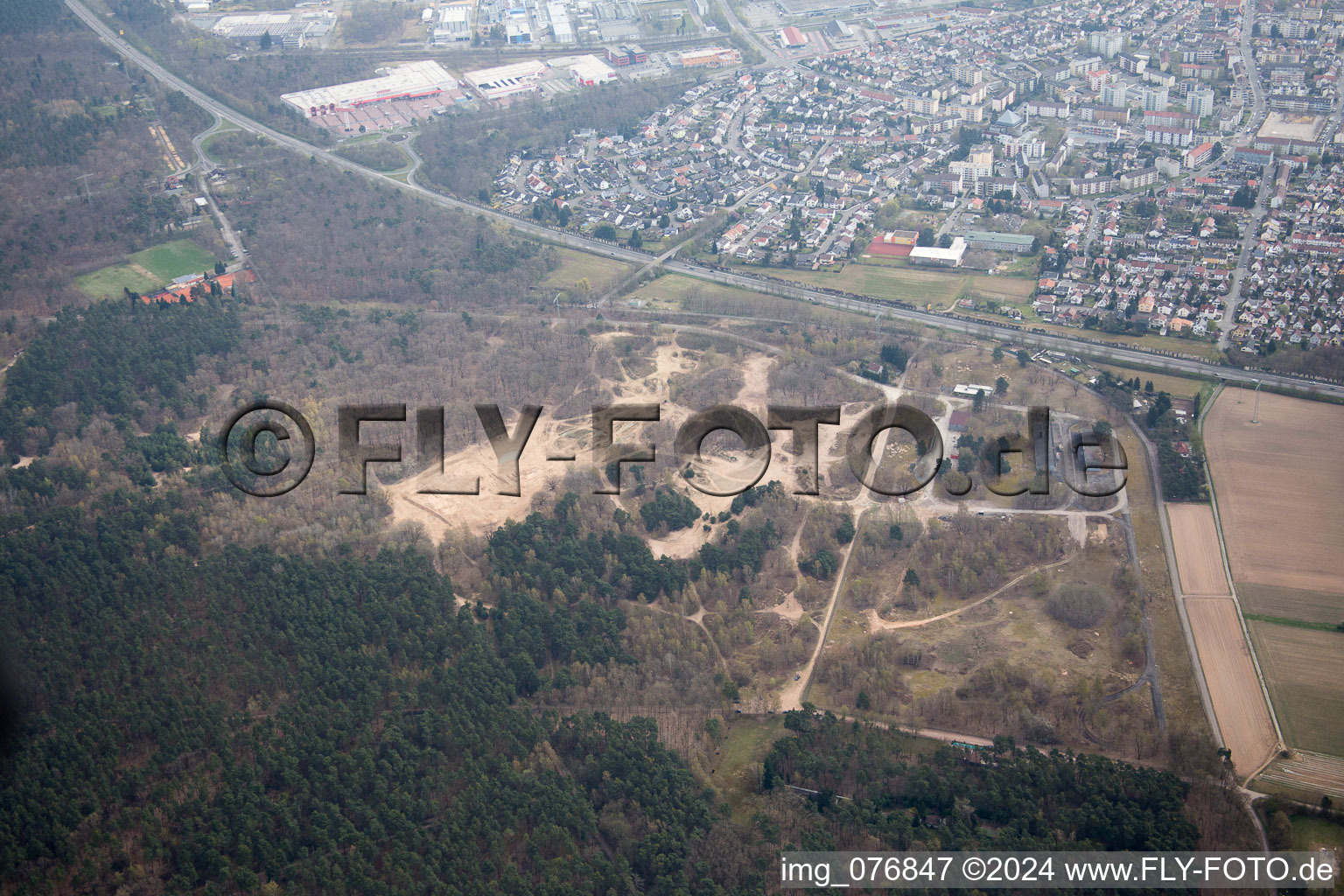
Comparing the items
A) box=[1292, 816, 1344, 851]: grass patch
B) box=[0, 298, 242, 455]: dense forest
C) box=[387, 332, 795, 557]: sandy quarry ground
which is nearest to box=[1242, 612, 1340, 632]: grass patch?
box=[1292, 816, 1344, 851]: grass patch

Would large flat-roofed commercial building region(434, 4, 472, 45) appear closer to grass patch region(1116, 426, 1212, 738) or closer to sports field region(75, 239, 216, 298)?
sports field region(75, 239, 216, 298)

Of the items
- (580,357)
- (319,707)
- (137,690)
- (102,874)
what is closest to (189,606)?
(137,690)

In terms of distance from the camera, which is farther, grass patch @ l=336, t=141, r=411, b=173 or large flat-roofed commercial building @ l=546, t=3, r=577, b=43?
large flat-roofed commercial building @ l=546, t=3, r=577, b=43

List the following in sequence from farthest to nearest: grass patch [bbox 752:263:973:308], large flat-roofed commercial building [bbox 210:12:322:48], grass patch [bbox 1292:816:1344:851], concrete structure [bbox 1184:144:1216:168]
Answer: large flat-roofed commercial building [bbox 210:12:322:48]
concrete structure [bbox 1184:144:1216:168]
grass patch [bbox 752:263:973:308]
grass patch [bbox 1292:816:1344:851]

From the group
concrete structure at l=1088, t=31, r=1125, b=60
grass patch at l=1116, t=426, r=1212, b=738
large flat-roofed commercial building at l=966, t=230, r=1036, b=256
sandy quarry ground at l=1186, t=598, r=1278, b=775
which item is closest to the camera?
sandy quarry ground at l=1186, t=598, r=1278, b=775

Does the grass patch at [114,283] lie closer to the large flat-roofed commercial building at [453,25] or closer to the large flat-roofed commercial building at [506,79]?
the large flat-roofed commercial building at [506,79]

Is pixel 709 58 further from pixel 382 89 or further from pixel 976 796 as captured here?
pixel 976 796
